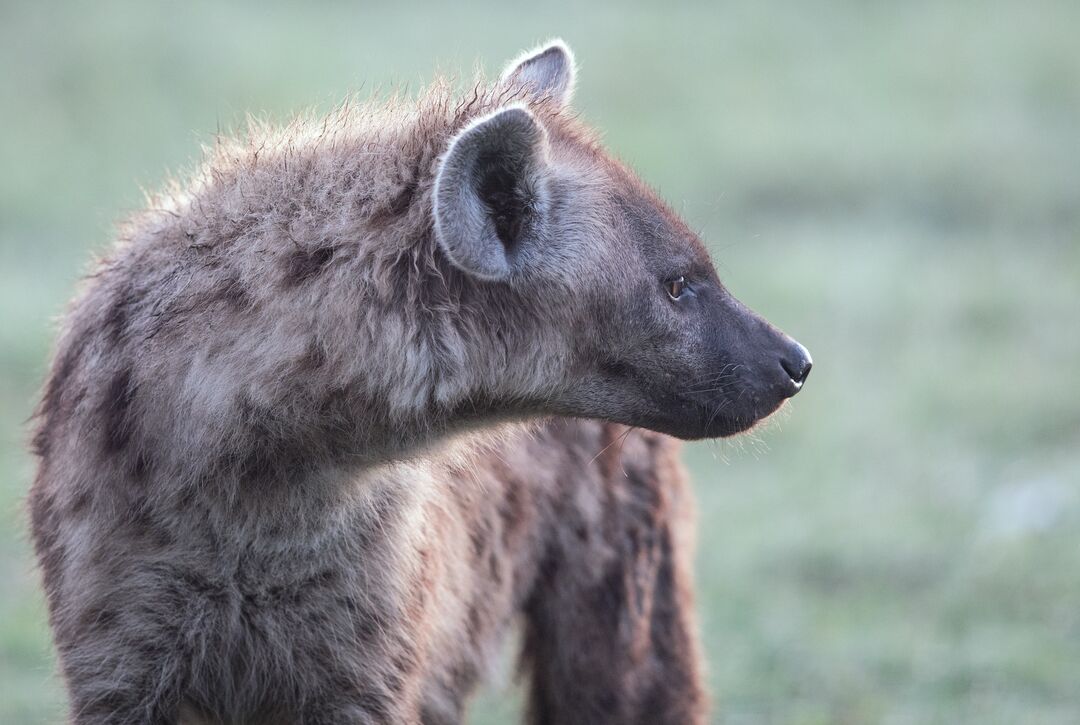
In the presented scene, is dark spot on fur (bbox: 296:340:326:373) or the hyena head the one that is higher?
the hyena head

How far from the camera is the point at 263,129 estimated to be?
275cm

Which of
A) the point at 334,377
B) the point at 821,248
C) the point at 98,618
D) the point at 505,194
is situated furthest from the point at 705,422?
the point at 821,248

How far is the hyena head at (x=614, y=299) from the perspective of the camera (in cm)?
239

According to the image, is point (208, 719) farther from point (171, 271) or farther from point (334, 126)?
point (334, 126)

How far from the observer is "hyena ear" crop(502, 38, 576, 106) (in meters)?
2.81

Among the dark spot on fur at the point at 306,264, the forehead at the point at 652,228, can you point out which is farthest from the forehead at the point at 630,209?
the dark spot on fur at the point at 306,264

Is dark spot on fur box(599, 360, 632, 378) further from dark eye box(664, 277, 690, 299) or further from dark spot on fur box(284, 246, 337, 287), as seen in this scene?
dark spot on fur box(284, 246, 337, 287)

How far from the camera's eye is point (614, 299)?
8.15ft

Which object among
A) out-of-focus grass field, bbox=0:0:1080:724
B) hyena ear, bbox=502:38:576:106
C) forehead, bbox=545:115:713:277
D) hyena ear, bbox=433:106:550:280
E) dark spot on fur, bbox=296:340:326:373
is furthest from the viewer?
out-of-focus grass field, bbox=0:0:1080:724

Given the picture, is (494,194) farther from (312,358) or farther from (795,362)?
(795,362)

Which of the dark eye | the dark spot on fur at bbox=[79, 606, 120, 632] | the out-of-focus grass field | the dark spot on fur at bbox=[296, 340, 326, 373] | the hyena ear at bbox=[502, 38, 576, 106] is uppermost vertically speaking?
the out-of-focus grass field

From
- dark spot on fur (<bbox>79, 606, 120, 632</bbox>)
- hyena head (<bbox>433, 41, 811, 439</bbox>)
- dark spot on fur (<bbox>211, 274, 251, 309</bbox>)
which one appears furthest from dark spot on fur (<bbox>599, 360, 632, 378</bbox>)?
dark spot on fur (<bbox>79, 606, 120, 632</bbox>)

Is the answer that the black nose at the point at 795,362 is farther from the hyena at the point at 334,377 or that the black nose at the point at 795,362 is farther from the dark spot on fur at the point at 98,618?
the dark spot on fur at the point at 98,618

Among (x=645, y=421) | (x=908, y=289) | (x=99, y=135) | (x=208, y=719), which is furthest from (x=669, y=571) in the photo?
(x=99, y=135)
